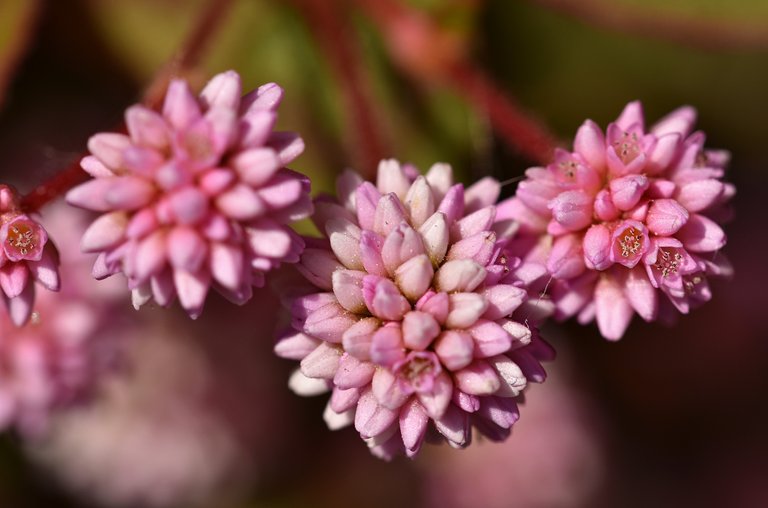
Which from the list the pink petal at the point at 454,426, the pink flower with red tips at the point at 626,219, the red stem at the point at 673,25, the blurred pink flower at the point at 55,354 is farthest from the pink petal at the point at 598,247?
the blurred pink flower at the point at 55,354

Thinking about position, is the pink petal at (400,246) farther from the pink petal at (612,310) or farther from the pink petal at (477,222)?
the pink petal at (612,310)

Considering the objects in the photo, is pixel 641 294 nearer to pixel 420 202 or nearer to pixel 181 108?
pixel 420 202

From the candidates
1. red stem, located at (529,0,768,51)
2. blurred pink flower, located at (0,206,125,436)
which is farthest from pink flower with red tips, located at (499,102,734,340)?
blurred pink flower, located at (0,206,125,436)

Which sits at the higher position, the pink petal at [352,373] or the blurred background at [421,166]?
the pink petal at [352,373]

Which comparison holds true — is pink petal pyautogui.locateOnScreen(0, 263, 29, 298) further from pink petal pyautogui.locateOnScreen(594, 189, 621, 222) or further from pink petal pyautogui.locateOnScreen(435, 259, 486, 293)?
pink petal pyautogui.locateOnScreen(594, 189, 621, 222)

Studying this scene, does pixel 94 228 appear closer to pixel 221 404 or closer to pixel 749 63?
pixel 221 404

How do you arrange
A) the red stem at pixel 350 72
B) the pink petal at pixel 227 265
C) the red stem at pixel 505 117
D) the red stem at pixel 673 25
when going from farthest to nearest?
the red stem at pixel 673 25, the red stem at pixel 350 72, the red stem at pixel 505 117, the pink petal at pixel 227 265

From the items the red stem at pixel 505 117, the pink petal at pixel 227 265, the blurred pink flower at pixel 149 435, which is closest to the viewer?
the pink petal at pixel 227 265
